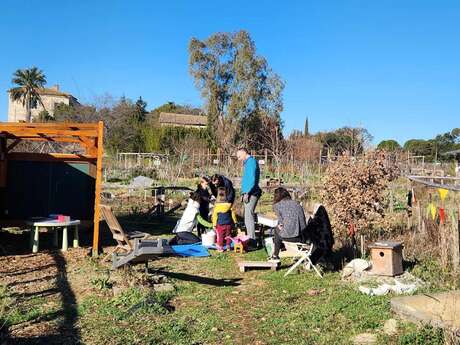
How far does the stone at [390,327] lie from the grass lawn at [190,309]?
0.05 meters

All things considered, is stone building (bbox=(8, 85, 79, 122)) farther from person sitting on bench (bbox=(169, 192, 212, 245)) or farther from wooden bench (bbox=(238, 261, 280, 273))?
wooden bench (bbox=(238, 261, 280, 273))

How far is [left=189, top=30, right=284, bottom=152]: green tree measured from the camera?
40000mm

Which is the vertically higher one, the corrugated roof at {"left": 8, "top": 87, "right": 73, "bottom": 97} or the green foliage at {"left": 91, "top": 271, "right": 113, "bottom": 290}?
the corrugated roof at {"left": 8, "top": 87, "right": 73, "bottom": 97}

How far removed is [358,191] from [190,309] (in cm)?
344

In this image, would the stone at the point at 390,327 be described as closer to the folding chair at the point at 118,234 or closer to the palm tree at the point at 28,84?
the folding chair at the point at 118,234

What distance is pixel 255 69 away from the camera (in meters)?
40.6

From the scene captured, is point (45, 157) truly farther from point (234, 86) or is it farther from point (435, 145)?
point (435, 145)

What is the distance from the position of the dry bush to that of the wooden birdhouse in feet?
3.64

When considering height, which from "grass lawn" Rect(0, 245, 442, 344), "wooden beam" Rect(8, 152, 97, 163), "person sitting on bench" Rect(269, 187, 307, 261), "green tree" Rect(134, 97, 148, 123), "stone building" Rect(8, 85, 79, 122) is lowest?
"grass lawn" Rect(0, 245, 442, 344)

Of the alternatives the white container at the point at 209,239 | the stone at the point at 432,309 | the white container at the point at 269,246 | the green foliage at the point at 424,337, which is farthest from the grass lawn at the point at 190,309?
the white container at the point at 209,239

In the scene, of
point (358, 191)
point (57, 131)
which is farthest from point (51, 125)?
point (358, 191)

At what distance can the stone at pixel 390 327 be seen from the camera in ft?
14.7

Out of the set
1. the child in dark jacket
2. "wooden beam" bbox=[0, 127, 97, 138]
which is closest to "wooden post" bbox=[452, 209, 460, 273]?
the child in dark jacket

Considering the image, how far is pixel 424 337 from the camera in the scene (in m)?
4.14
